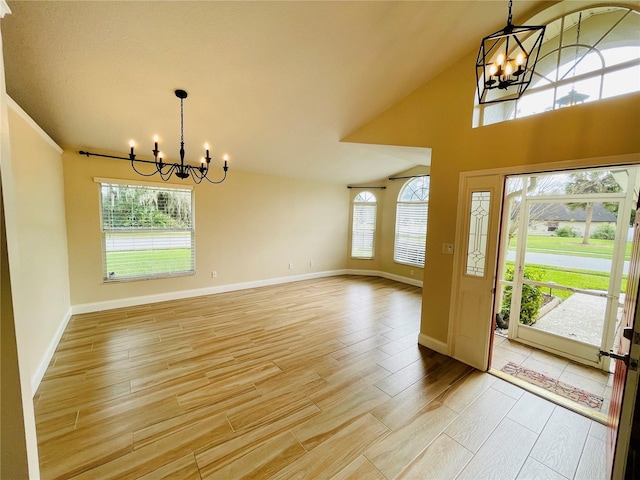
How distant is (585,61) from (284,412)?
13.6ft

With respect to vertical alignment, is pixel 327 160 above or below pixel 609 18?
below

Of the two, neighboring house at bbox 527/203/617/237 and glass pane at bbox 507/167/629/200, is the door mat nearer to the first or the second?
neighboring house at bbox 527/203/617/237

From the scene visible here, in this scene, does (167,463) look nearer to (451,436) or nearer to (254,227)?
(451,436)

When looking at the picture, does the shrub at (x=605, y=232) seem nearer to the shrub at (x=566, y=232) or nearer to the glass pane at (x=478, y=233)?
the shrub at (x=566, y=232)

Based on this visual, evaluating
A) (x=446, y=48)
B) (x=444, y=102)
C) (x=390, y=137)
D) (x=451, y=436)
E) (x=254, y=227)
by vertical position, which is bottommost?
(x=451, y=436)

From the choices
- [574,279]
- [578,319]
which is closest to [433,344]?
[578,319]

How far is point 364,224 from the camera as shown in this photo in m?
7.35

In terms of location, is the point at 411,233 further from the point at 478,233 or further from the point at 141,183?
the point at 141,183

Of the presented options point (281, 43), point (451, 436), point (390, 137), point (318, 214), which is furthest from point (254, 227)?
point (451, 436)

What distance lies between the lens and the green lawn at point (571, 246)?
2.99 meters

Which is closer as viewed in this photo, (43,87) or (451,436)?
(451,436)

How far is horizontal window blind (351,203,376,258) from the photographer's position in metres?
7.31

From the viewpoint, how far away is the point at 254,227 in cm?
571

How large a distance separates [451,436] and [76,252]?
207 inches
